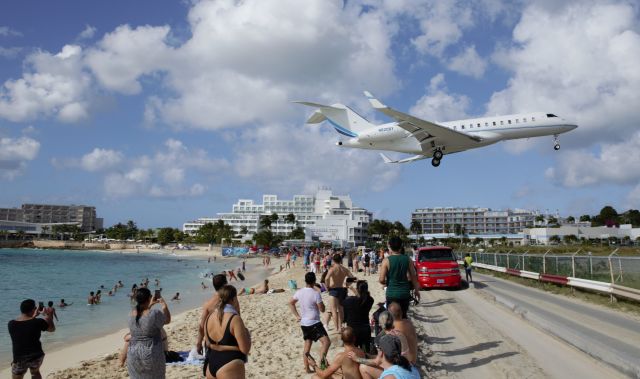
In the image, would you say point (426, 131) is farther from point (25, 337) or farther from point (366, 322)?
point (25, 337)

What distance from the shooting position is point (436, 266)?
17.8m

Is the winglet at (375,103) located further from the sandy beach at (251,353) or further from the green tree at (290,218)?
the green tree at (290,218)

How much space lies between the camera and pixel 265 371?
8.27 meters

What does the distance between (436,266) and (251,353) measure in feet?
32.2

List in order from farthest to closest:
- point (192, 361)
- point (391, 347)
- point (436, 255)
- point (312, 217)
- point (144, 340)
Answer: point (312, 217) < point (436, 255) < point (192, 361) < point (144, 340) < point (391, 347)

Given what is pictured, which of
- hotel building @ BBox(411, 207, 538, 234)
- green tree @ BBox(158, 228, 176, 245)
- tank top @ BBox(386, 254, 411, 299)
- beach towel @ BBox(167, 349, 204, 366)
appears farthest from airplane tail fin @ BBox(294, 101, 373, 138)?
hotel building @ BBox(411, 207, 538, 234)

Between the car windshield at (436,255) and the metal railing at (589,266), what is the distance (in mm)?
4993

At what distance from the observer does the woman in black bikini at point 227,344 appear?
4121mm

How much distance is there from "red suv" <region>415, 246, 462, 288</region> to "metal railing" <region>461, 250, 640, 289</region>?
4873mm

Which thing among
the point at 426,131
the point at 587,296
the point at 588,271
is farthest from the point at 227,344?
the point at 426,131

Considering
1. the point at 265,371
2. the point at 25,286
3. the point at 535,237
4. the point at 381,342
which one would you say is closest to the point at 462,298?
the point at 265,371

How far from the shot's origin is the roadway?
7.09m

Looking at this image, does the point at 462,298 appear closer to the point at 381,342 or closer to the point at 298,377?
the point at 298,377

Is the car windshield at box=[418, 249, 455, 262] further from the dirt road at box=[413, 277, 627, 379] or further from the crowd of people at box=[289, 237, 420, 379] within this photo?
the crowd of people at box=[289, 237, 420, 379]
